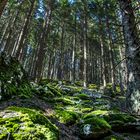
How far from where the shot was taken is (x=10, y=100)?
8.21 m

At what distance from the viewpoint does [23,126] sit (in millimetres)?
5301

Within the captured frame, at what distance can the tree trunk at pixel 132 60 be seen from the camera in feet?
24.3

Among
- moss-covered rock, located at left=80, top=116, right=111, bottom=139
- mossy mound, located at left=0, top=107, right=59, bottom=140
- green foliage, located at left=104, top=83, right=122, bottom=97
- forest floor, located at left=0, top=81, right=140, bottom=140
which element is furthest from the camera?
green foliage, located at left=104, top=83, right=122, bottom=97

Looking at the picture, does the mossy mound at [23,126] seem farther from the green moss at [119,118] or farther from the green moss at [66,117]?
the green moss at [119,118]

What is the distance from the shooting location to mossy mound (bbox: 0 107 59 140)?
16.1 ft

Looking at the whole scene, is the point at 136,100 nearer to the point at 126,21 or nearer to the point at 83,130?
the point at 83,130

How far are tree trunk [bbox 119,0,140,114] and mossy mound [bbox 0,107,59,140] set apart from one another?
3082 mm

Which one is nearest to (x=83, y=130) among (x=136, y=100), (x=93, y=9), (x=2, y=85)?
(x=136, y=100)

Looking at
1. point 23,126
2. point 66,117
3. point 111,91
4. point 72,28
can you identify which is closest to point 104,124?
point 66,117

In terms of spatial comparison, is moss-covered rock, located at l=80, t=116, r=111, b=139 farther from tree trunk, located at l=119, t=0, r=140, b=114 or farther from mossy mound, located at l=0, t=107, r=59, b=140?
mossy mound, located at l=0, t=107, r=59, b=140

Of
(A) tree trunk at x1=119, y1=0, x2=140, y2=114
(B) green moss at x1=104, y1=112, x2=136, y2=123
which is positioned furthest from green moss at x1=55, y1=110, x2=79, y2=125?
(A) tree trunk at x1=119, y1=0, x2=140, y2=114

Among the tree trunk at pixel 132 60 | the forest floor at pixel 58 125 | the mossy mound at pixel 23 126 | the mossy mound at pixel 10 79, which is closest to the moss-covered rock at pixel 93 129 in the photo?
the forest floor at pixel 58 125

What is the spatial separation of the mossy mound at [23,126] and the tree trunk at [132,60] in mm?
3082

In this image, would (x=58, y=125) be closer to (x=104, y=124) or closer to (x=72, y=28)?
(x=104, y=124)
